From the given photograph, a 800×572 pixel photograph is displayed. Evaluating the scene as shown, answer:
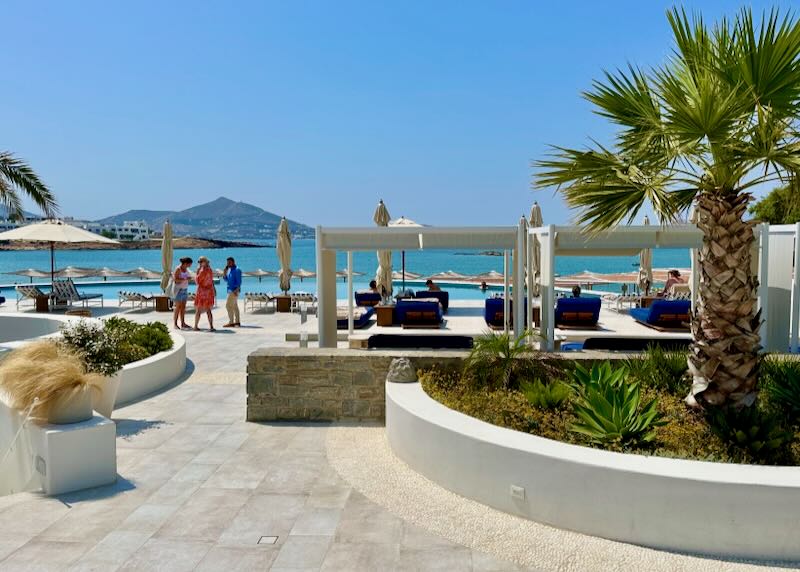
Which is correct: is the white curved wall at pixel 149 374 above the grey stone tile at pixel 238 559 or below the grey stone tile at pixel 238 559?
above

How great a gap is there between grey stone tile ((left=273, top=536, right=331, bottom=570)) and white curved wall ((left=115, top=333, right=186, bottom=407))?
4.36 metres

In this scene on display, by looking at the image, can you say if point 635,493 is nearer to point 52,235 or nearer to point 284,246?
point 284,246

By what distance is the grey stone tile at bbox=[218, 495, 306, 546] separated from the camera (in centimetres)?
416

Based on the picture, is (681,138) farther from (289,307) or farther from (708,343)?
(289,307)

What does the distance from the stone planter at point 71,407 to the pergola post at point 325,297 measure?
15.4ft

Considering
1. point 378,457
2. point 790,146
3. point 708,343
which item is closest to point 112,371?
point 378,457

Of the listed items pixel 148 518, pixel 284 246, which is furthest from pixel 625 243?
pixel 284 246

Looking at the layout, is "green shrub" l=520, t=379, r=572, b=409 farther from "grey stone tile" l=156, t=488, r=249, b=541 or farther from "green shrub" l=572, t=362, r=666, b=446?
"grey stone tile" l=156, t=488, r=249, b=541

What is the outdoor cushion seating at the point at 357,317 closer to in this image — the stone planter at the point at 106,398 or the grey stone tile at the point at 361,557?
the stone planter at the point at 106,398

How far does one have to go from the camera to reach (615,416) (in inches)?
188

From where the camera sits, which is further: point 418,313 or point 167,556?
point 418,313

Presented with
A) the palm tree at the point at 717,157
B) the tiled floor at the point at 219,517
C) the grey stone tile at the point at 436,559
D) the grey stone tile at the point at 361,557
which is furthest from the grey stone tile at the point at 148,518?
the palm tree at the point at 717,157

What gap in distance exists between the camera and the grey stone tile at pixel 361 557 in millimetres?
3748

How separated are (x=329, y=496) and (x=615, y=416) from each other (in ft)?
7.97
